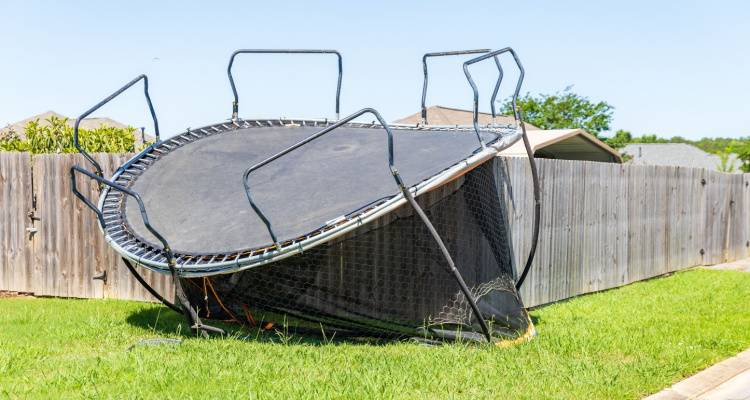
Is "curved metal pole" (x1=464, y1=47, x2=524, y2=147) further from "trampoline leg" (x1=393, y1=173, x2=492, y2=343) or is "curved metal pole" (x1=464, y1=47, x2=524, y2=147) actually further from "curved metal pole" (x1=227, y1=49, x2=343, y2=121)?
"curved metal pole" (x1=227, y1=49, x2=343, y2=121)

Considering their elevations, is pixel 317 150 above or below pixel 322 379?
above

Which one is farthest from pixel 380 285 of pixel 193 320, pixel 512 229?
pixel 512 229

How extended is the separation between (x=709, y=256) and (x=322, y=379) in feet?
38.7

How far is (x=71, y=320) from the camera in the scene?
7582 millimetres

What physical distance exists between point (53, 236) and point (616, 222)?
7386 millimetres

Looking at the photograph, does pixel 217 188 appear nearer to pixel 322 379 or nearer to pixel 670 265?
pixel 322 379

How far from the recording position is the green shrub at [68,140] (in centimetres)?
1146

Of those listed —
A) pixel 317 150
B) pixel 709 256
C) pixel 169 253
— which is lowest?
pixel 709 256

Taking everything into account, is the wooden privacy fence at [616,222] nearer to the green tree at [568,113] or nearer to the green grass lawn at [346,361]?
the green grass lawn at [346,361]

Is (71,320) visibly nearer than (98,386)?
No

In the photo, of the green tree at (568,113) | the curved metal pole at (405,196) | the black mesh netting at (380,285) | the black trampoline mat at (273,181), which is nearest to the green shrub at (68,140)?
the black trampoline mat at (273,181)

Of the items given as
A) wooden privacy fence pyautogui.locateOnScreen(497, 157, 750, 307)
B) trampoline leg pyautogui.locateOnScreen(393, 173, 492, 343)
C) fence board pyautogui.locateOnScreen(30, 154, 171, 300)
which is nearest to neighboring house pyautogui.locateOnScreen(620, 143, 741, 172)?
wooden privacy fence pyautogui.locateOnScreen(497, 157, 750, 307)

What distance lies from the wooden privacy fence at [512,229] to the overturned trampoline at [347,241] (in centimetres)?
175

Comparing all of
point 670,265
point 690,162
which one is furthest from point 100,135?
point 690,162
